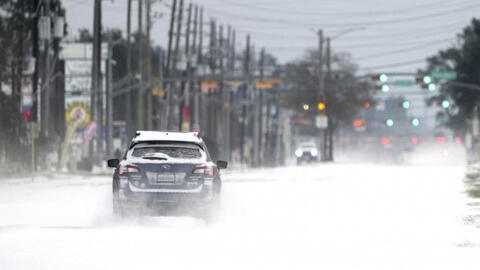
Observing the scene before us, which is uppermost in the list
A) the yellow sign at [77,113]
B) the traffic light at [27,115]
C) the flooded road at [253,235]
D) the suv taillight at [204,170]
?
the yellow sign at [77,113]

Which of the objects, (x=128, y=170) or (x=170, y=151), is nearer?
(x=128, y=170)

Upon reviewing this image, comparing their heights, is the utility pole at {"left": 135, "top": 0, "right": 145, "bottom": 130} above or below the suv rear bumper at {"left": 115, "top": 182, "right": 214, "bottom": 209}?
above

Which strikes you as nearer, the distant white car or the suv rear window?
the suv rear window

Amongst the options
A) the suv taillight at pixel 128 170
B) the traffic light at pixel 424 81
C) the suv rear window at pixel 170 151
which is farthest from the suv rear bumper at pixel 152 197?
the traffic light at pixel 424 81

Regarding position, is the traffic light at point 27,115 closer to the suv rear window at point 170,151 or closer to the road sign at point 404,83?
the suv rear window at point 170,151

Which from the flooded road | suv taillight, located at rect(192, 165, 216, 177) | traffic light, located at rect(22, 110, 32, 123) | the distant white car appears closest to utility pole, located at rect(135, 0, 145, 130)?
traffic light, located at rect(22, 110, 32, 123)

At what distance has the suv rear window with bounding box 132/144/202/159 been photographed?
21.4 meters

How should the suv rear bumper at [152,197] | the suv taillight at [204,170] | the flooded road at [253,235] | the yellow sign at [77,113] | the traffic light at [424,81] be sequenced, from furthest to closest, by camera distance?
the traffic light at [424,81]
the yellow sign at [77,113]
the suv taillight at [204,170]
the suv rear bumper at [152,197]
the flooded road at [253,235]

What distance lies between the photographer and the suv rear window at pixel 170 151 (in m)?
21.4

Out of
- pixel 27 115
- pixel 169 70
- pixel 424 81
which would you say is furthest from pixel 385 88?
pixel 27 115

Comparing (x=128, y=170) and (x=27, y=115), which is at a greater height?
(x=27, y=115)

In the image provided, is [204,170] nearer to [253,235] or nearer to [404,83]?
[253,235]

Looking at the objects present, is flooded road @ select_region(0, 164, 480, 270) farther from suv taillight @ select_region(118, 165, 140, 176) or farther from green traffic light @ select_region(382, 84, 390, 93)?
green traffic light @ select_region(382, 84, 390, 93)

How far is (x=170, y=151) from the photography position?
21.5 m
